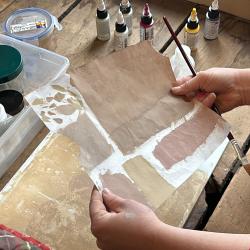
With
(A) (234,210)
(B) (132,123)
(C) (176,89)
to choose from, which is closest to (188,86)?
(C) (176,89)

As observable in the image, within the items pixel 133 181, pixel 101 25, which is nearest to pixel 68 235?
pixel 133 181

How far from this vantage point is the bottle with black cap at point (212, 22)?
1088 mm

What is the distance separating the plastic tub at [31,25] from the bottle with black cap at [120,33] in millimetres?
165

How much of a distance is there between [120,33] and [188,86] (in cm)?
33

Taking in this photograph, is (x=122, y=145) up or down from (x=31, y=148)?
up

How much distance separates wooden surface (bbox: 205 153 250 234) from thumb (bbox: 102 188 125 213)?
181 mm

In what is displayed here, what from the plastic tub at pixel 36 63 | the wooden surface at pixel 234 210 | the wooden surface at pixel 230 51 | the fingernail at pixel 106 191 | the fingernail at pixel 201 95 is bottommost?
the wooden surface at pixel 234 210

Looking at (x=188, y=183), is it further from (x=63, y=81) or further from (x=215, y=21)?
(x=215, y=21)

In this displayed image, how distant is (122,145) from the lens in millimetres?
754

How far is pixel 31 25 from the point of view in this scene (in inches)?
44.0

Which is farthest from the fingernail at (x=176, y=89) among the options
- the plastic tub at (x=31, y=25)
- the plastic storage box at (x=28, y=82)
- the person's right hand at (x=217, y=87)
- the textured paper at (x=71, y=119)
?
the plastic tub at (x=31, y=25)

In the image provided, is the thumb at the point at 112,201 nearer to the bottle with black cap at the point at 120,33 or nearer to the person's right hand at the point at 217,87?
the person's right hand at the point at 217,87

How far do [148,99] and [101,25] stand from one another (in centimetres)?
38

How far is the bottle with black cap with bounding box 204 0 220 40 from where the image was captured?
1088 mm
